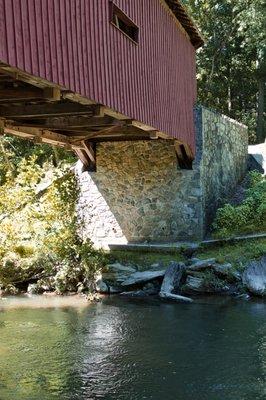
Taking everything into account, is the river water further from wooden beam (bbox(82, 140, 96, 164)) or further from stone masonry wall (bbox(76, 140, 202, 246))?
wooden beam (bbox(82, 140, 96, 164))

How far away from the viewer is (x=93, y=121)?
916cm

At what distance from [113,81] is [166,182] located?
5.26 meters

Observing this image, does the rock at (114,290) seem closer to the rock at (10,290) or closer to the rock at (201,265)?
the rock at (201,265)

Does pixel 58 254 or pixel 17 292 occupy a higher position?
pixel 58 254

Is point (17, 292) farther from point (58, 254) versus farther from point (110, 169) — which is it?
point (110, 169)

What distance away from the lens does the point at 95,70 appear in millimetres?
7090

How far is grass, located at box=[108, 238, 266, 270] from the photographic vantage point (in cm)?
1112

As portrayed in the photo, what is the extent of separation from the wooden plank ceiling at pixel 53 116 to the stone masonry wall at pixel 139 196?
0.42 metres

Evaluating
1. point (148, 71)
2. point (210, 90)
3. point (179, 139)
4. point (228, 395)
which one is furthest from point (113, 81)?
point (210, 90)

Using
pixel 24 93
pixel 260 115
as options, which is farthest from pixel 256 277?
pixel 260 115

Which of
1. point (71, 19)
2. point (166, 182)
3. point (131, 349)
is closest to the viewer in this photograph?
point (71, 19)

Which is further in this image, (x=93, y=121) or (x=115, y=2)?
(x=93, y=121)

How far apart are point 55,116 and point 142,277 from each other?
4.15m

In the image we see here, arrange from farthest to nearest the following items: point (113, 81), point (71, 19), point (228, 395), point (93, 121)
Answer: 1. point (93, 121)
2. point (113, 81)
3. point (71, 19)
4. point (228, 395)
